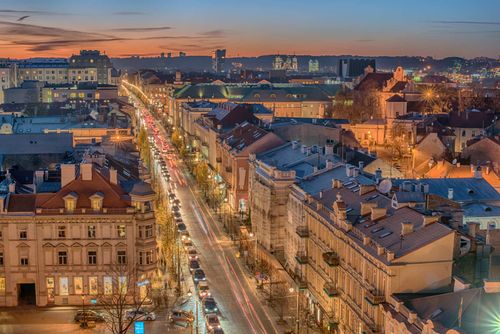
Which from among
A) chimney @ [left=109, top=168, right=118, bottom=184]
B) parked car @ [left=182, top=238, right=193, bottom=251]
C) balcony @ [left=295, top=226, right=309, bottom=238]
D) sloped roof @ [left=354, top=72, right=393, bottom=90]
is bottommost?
parked car @ [left=182, top=238, right=193, bottom=251]

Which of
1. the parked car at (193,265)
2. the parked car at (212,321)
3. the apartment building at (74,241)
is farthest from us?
the parked car at (193,265)

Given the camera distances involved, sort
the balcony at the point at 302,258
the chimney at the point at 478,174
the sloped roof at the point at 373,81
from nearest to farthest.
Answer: the balcony at the point at 302,258 → the chimney at the point at 478,174 → the sloped roof at the point at 373,81

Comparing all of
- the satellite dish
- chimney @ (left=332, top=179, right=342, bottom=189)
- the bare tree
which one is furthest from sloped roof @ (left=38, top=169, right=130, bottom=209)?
the satellite dish

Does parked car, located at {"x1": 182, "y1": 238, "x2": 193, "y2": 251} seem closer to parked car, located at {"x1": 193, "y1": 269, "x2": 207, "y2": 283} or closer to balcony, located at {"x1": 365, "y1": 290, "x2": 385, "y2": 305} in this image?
parked car, located at {"x1": 193, "y1": 269, "x2": 207, "y2": 283}

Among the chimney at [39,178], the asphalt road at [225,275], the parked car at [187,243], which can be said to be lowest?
the asphalt road at [225,275]

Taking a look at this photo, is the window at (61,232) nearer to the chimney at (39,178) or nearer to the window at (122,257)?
the window at (122,257)

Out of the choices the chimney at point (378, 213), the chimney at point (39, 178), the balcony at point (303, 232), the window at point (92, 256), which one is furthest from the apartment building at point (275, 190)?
the chimney at point (39, 178)
